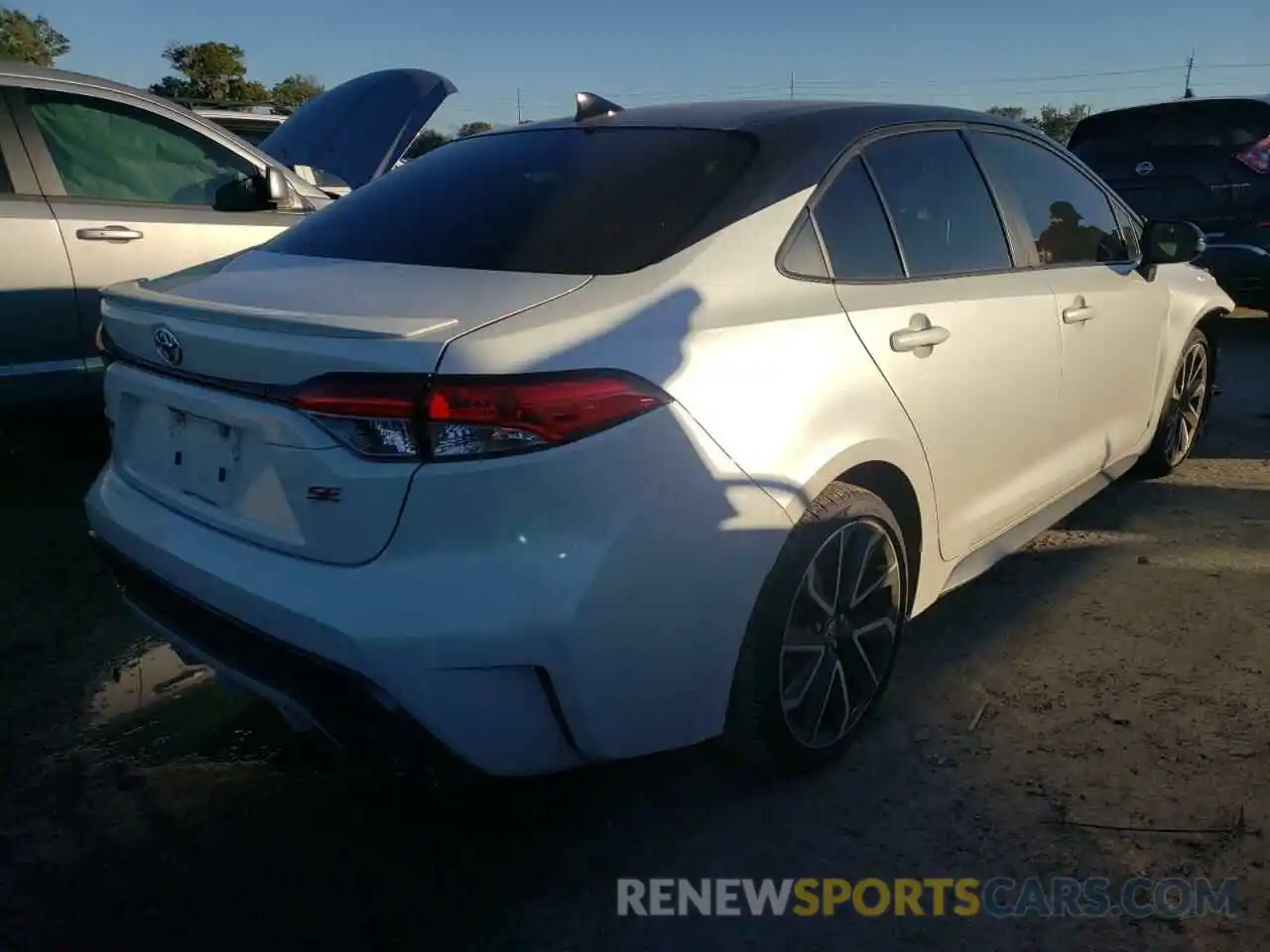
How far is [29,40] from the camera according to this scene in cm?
3738

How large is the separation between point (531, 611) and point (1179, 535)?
3230 mm

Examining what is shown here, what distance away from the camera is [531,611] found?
1868mm

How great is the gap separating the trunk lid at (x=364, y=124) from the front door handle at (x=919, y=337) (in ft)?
16.4

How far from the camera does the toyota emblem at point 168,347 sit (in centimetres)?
224

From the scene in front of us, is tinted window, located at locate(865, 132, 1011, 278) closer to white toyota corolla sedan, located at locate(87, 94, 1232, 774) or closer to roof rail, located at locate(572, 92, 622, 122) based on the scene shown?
white toyota corolla sedan, located at locate(87, 94, 1232, 774)

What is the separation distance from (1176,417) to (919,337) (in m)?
2.62

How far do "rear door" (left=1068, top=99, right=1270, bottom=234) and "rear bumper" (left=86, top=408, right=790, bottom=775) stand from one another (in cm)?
659

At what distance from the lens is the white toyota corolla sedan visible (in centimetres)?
188

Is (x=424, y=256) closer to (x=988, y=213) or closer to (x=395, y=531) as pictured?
(x=395, y=531)

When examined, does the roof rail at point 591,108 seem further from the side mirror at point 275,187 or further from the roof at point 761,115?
the side mirror at point 275,187

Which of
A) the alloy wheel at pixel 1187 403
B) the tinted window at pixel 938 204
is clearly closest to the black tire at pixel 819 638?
the tinted window at pixel 938 204

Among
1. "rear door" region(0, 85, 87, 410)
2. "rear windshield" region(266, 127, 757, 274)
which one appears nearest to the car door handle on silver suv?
"rear door" region(0, 85, 87, 410)

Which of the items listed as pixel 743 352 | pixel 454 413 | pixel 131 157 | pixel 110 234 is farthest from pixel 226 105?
pixel 454 413

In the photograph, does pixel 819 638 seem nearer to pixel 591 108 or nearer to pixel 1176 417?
pixel 591 108
